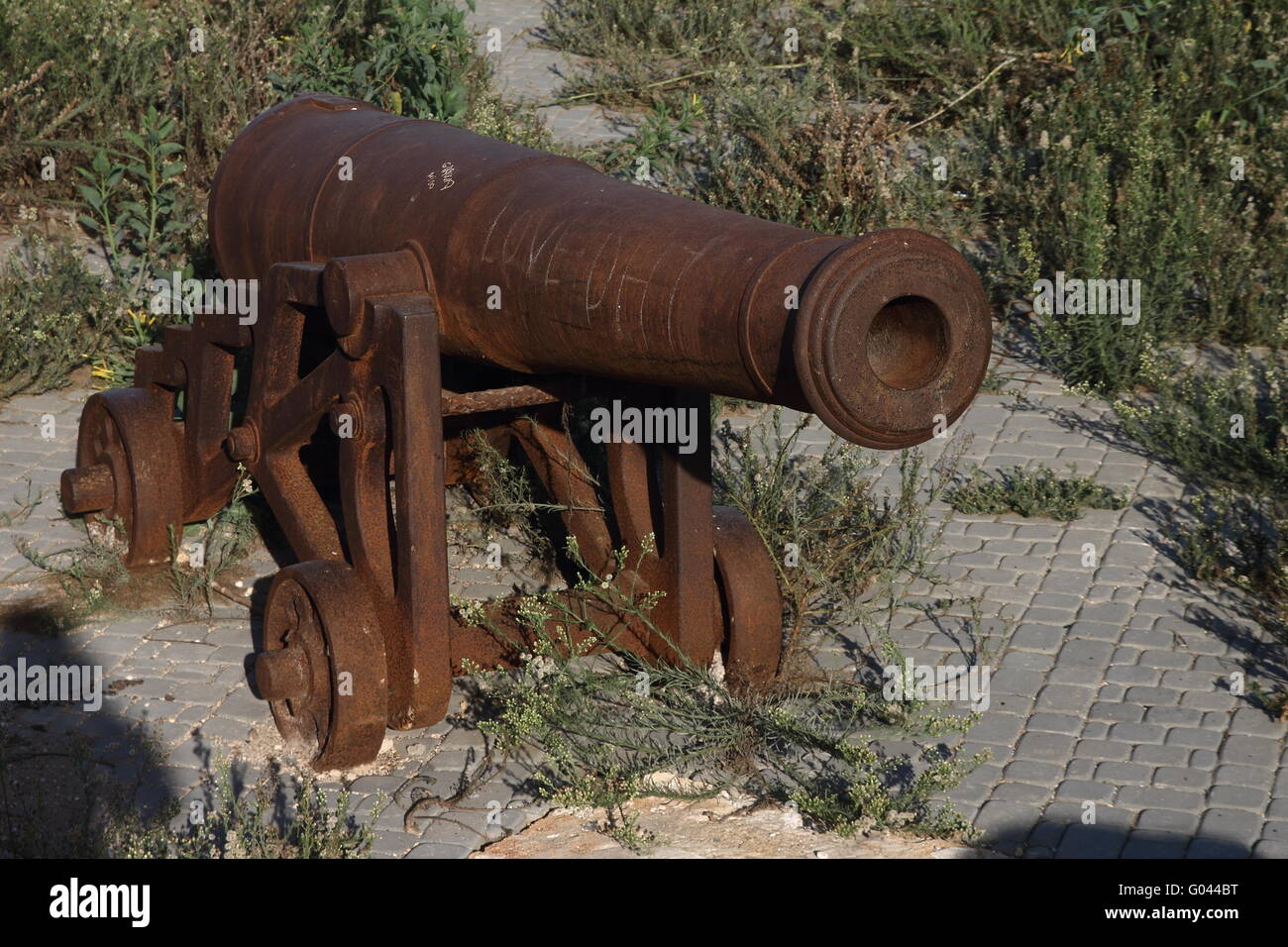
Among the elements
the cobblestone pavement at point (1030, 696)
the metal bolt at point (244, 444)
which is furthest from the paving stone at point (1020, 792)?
the metal bolt at point (244, 444)

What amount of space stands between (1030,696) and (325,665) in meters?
2.36

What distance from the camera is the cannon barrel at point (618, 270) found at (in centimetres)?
369

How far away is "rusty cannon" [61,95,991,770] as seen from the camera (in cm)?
382

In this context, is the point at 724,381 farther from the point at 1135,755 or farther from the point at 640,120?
the point at 640,120

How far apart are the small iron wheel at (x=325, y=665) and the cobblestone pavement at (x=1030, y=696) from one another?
0.15 m

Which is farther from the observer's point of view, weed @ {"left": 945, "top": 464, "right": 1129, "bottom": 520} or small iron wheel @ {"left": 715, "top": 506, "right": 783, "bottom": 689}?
weed @ {"left": 945, "top": 464, "right": 1129, "bottom": 520}

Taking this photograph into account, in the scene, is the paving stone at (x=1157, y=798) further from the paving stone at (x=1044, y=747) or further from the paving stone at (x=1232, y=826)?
the paving stone at (x=1044, y=747)

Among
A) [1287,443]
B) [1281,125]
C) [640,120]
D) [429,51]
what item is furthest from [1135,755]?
[640,120]

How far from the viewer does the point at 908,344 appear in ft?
12.8

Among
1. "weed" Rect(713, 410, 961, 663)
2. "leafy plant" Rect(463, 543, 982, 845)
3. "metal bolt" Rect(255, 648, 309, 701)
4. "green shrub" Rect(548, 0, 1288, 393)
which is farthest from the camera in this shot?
"green shrub" Rect(548, 0, 1288, 393)

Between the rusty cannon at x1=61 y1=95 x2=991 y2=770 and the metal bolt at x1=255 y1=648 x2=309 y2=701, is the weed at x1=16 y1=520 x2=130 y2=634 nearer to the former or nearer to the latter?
the rusty cannon at x1=61 y1=95 x2=991 y2=770

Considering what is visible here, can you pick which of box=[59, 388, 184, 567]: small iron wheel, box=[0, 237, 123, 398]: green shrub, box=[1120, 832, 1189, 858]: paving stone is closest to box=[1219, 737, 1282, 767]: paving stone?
box=[1120, 832, 1189, 858]: paving stone

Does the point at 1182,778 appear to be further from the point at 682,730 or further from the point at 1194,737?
the point at 682,730

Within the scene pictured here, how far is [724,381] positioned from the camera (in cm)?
402
